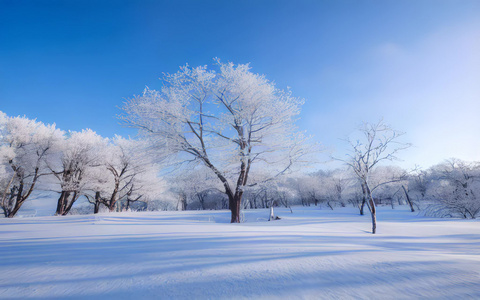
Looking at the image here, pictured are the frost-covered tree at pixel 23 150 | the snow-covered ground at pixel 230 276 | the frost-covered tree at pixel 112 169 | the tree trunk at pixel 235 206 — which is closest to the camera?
the snow-covered ground at pixel 230 276

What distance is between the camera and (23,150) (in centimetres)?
1691

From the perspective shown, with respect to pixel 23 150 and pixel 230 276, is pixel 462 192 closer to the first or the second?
pixel 230 276

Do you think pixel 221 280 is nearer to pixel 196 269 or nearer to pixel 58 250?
pixel 196 269

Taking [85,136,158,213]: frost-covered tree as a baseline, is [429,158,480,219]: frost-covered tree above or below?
below

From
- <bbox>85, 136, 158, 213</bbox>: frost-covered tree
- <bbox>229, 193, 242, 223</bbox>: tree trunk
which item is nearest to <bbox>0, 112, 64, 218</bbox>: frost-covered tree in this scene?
<bbox>85, 136, 158, 213</bbox>: frost-covered tree

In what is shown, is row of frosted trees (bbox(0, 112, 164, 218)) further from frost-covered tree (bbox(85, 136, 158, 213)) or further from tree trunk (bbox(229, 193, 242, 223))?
tree trunk (bbox(229, 193, 242, 223))

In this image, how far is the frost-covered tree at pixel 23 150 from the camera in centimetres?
1614

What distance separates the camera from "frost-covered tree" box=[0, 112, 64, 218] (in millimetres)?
16141

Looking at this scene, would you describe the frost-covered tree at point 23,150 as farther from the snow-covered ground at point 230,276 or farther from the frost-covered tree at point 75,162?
the snow-covered ground at point 230,276

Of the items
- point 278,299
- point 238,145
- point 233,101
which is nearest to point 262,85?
point 233,101

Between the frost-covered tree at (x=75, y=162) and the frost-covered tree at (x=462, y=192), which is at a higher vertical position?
the frost-covered tree at (x=75, y=162)

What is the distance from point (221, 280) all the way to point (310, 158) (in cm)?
963

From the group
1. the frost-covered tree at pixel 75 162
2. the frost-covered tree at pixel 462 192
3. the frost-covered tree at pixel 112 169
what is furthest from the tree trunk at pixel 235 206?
the frost-covered tree at pixel 462 192

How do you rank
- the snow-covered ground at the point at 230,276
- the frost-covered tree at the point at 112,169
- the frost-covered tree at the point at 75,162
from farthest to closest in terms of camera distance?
the frost-covered tree at the point at 112,169 < the frost-covered tree at the point at 75,162 < the snow-covered ground at the point at 230,276
